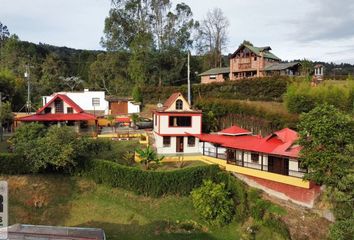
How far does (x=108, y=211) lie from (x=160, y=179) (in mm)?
4299

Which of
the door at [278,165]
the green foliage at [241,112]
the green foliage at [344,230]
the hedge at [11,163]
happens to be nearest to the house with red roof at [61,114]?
the hedge at [11,163]

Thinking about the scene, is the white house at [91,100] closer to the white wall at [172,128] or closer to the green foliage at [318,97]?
the white wall at [172,128]

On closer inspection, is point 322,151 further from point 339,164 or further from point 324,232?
point 324,232

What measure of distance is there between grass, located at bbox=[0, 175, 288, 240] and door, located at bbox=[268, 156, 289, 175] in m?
4.71

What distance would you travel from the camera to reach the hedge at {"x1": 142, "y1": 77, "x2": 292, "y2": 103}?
3891cm

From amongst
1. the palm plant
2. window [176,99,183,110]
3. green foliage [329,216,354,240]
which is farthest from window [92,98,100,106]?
green foliage [329,216,354,240]

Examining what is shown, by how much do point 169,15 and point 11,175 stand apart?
35527 mm

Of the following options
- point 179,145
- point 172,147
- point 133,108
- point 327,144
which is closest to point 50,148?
point 172,147

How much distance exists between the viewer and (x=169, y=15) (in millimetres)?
54312

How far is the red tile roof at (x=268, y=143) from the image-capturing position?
24.4 m

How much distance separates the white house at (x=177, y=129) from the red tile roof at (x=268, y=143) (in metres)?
2.56

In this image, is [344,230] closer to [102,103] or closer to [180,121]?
[180,121]

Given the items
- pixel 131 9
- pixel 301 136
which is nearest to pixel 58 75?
pixel 131 9

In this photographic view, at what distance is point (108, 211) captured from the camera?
2475cm
